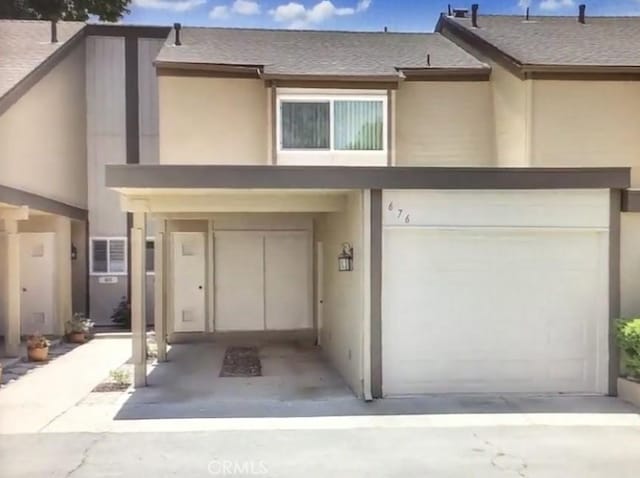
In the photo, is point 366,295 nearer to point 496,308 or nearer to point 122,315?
point 496,308

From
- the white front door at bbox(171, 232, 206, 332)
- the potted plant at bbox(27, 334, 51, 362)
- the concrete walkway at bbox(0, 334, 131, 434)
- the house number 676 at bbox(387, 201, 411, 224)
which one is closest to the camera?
the concrete walkway at bbox(0, 334, 131, 434)

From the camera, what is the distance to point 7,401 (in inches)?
346

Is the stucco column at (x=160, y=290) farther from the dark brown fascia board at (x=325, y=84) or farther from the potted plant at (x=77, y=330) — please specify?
the dark brown fascia board at (x=325, y=84)

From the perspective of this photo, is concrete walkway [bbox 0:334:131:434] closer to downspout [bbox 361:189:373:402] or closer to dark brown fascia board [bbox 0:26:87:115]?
downspout [bbox 361:189:373:402]

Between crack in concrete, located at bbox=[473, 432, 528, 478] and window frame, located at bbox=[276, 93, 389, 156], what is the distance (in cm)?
677

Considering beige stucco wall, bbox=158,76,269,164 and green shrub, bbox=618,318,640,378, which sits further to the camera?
beige stucco wall, bbox=158,76,269,164

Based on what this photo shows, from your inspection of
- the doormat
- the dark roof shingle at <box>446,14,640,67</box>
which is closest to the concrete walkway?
the doormat

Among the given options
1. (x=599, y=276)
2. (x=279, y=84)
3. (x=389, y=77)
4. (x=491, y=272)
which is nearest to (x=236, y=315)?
(x=279, y=84)

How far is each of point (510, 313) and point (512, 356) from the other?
599 mm

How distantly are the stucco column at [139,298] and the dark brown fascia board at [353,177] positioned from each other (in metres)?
1.26

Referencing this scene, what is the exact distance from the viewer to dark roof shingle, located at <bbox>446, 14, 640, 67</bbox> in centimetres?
1190

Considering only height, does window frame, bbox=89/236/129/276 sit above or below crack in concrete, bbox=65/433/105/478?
above

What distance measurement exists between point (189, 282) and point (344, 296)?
17.4 ft

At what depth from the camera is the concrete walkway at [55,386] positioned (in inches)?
310
